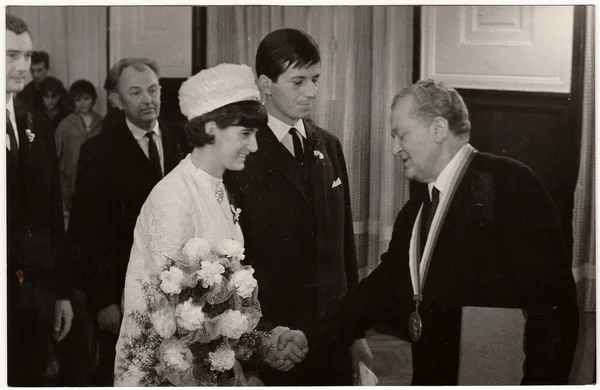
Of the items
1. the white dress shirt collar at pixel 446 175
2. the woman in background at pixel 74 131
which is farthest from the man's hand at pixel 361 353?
the woman in background at pixel 74 131

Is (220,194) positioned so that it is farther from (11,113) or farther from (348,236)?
(11,113)

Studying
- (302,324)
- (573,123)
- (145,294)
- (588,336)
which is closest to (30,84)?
(145,294)

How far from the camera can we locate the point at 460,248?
145 inches

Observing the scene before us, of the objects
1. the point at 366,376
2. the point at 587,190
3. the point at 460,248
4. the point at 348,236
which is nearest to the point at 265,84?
the point at 348,236

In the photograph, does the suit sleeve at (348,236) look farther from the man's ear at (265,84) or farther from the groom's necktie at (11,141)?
the groom's necktie at (11,141)

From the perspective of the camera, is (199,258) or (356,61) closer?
(199,258)

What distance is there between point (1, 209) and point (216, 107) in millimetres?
1119

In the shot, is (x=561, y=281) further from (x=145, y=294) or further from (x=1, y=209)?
(x=1, y=209)

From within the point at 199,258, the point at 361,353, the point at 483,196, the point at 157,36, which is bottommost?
the point at 361,353

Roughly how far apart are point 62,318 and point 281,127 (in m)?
1.35

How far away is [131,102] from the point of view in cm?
368

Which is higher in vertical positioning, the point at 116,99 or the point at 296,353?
the point at 116,99

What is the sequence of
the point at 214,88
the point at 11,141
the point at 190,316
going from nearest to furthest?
the point at 190,316 < the point at 214,88 < the point at 11,141

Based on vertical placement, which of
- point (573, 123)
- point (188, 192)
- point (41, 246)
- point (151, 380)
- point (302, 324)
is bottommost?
point (151, 380)
